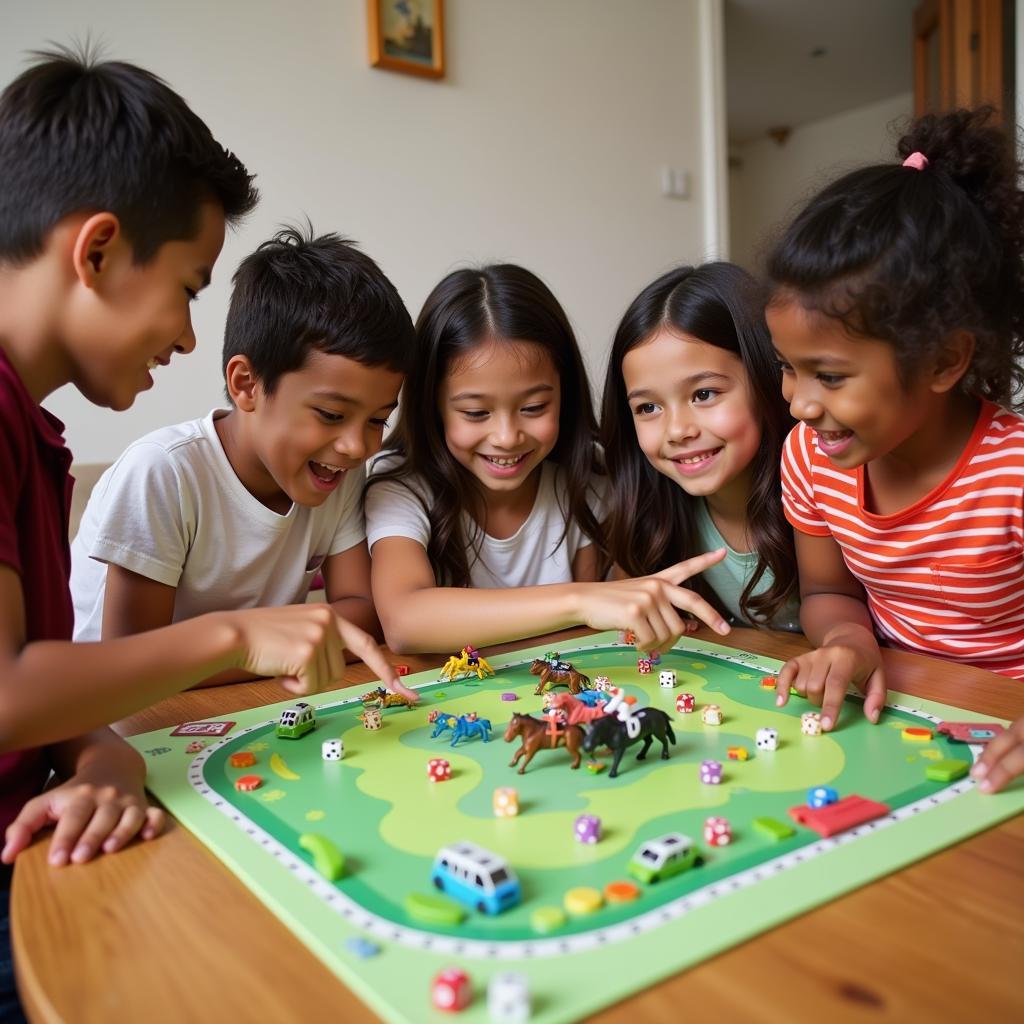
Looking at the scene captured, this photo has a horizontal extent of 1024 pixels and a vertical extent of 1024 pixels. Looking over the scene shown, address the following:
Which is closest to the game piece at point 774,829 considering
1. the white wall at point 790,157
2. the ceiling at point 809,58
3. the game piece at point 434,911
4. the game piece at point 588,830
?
the game piece at point 588,830

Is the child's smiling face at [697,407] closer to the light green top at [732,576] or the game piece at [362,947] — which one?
the light green top at [732,576]

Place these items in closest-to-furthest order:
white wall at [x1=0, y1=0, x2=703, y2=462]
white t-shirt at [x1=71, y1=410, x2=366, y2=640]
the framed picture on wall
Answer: white t-shirt at [x1=71, y1=410, x2=366, y2=640] → white wall at [x1=0, y1=0, x2=703, y2=462] → the framed picture on wall

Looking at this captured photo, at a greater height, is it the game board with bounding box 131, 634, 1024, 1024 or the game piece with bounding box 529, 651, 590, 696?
the game piece with bounding box 529, 651, 590, 696

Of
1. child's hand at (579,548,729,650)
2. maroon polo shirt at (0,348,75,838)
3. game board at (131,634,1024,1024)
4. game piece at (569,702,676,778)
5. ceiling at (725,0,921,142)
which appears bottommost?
game board at (131,634,1024,1024)

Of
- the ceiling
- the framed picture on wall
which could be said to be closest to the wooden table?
the framed picture on wall

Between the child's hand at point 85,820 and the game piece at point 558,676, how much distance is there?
1.31 feet

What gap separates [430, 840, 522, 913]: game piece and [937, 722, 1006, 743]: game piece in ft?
1.39

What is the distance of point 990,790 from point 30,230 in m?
0.87

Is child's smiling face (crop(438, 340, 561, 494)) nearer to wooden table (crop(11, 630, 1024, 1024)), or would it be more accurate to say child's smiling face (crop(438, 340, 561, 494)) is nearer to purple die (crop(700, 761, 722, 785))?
purple die (crop(700, 761, 722, 785))

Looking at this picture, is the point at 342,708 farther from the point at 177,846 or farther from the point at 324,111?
the point at 324,111

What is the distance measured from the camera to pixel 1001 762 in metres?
0.62

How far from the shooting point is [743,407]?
49.3 inches

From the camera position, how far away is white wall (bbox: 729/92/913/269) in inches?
189

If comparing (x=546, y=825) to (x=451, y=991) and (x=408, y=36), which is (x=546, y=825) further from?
(x=408, y=36)
